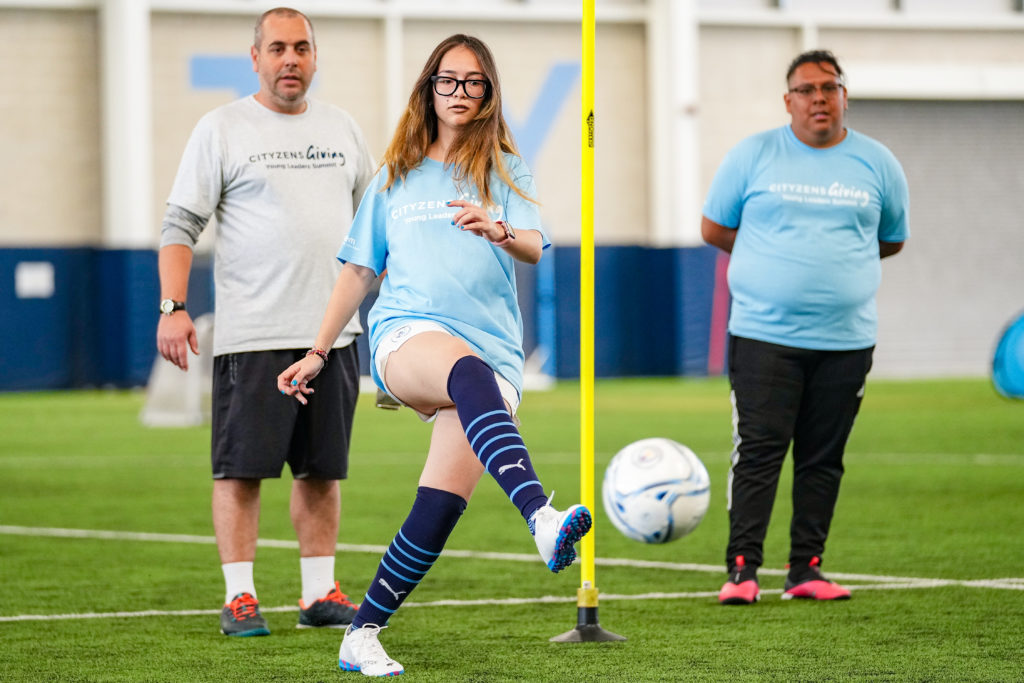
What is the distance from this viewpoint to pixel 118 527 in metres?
7.78

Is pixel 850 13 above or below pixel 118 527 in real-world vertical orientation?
above

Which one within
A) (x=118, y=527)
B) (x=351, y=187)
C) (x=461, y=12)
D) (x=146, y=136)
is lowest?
(x=118, y=527)

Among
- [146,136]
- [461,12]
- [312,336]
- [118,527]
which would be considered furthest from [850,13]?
[312,336]

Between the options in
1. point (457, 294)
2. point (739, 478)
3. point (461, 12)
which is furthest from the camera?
point (461, 12)

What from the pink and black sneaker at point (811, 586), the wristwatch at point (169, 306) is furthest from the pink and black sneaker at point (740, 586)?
the wristwatch at point (169, 306)

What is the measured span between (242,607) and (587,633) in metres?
1.14

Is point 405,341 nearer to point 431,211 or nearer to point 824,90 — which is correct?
point 431,211

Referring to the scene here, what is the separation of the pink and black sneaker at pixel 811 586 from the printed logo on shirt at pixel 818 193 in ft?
4.25

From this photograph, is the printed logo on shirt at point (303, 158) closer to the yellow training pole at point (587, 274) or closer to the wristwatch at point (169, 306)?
the wristwatch at point (169, 306)

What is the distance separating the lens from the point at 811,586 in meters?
5.37

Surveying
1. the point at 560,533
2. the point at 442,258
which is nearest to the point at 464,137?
the point at 442,258

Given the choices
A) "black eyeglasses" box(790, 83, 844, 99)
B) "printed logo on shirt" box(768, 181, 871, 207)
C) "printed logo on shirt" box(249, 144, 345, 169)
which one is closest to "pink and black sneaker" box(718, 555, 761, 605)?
"printed logo on shirt" box(768, 181, 871, 207)

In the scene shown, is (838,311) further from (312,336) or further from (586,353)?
(312,336)

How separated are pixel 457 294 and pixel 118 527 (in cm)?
435
